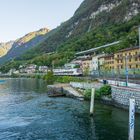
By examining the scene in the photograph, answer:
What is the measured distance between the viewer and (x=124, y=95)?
54.8m

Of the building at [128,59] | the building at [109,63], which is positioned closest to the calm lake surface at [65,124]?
the building at [128,59]

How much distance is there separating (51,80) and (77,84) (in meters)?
66.3

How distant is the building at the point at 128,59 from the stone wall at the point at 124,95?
4267 centimetres

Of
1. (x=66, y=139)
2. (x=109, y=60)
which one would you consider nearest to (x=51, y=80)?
(x=109, y=60)

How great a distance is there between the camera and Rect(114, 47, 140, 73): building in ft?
362

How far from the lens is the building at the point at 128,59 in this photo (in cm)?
11042

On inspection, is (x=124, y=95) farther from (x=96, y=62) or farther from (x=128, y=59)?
(x=96, y=62)

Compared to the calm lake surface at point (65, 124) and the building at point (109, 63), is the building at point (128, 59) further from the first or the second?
the calm lake surface at point (65, 124)

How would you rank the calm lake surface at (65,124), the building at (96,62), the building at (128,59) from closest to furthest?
the calm lake surface at (65,124) → the building at (128,59) → the building at (96,62)

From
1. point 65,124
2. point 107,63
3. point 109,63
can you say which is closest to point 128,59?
point 109,63

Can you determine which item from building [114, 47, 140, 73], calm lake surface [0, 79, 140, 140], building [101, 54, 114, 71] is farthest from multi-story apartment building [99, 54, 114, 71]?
calm lake surface [0, 79, 140, 140]

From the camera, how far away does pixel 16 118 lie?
51625 mm

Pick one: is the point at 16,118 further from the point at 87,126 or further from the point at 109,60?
the point at 109,60

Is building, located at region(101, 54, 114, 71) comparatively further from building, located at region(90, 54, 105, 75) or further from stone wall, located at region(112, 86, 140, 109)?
stone wall, located at region(112, 86, 140, 109)
